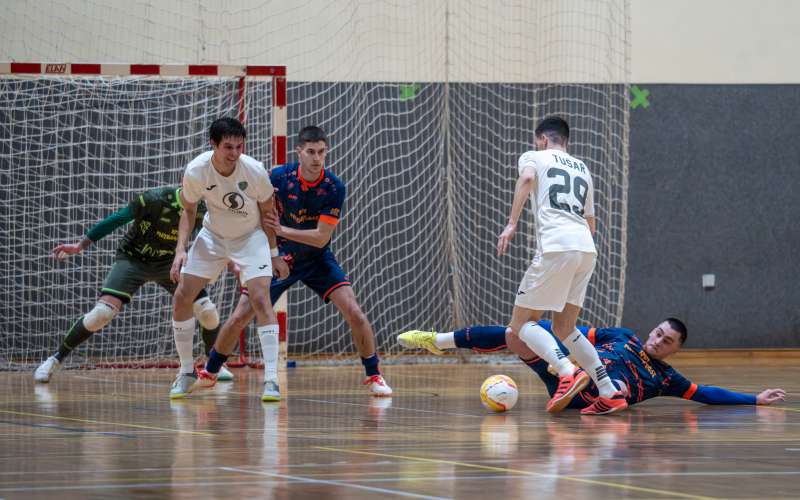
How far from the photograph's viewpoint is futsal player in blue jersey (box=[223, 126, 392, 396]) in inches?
289

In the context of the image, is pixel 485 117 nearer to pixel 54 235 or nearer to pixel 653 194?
pixel 653 194

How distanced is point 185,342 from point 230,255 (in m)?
0.82

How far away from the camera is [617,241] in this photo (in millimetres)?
12289

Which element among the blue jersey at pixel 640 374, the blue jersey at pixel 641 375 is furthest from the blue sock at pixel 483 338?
the blue jersey at pixel 640 374

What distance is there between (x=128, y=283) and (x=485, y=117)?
490 cm

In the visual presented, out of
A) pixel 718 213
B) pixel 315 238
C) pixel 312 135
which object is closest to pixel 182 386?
pixel 315 238

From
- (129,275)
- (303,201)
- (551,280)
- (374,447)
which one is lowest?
(374,447)

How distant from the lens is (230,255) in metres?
6.88

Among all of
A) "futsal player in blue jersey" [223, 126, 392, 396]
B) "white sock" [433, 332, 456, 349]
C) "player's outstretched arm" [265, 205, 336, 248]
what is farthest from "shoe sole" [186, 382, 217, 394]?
"white sock" [433, 332, 456, 349]

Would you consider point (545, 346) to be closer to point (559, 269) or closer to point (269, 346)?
point (559, 269)

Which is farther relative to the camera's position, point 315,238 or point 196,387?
point 196,387

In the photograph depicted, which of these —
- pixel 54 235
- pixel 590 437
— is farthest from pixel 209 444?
pixel 54 235

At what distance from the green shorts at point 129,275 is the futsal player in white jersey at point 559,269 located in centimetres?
314

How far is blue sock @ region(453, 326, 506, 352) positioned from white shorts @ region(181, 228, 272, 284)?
3.98ft
